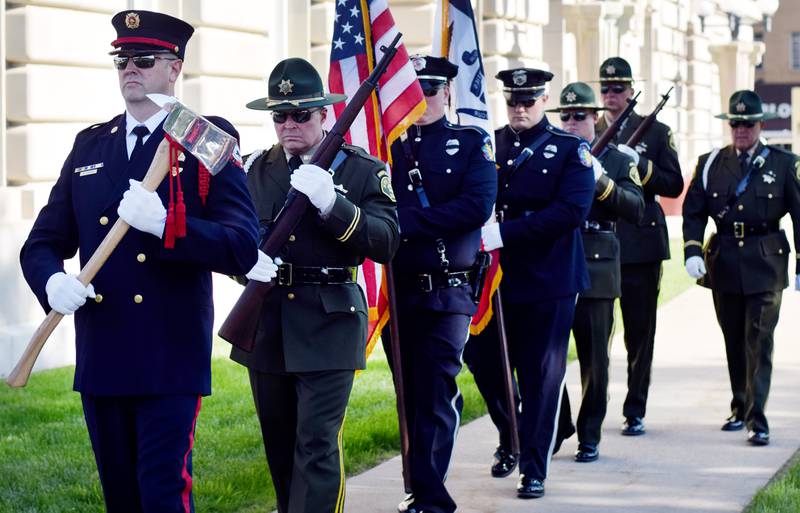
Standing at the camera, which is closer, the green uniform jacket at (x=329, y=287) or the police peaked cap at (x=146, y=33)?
the police peaked cap at (x=146, y=33)

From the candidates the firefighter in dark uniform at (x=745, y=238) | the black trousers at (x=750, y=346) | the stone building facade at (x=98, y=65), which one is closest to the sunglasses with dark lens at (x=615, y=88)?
the firefighter in dark uniform at (x=745, y=238)

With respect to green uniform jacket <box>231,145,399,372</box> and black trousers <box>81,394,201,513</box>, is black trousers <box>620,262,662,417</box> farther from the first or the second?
black trousers <box>81,394,201,513</box>

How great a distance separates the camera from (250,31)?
44.0ft

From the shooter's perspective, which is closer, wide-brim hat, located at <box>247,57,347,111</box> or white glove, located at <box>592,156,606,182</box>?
wide-brim hat, located at <box>247,57,347,111</box>

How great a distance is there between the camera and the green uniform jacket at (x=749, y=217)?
9.12 m

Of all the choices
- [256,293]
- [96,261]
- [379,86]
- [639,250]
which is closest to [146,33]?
[96,261]

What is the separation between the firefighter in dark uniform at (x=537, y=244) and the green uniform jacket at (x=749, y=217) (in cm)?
158

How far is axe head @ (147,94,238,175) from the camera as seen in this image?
4738 millimetres

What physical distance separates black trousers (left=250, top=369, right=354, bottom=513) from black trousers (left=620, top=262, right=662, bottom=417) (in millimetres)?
3724

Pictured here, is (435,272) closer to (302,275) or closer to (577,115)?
(302,275)

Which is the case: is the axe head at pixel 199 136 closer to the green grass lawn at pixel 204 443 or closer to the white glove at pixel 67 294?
the white glove at pixel 67 294

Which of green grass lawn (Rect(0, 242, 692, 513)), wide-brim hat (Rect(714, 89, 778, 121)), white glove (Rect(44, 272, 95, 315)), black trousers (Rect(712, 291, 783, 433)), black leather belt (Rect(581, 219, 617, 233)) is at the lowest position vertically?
green grass lawn (Rect(0, 242, 692, 513))

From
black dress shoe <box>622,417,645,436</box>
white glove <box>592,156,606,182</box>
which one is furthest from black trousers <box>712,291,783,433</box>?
white glove <box>592,156,606,182</box>

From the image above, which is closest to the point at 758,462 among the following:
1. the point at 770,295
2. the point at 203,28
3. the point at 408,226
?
the point at 770,295
